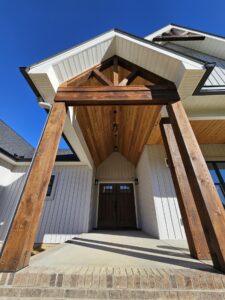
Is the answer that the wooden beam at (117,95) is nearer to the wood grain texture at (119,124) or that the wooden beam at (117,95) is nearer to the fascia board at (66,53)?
the fascia board at (66,53)

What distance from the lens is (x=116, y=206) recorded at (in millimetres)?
6078

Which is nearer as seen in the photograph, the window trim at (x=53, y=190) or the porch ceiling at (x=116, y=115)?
the porch ceiling at (x=116, y=115)

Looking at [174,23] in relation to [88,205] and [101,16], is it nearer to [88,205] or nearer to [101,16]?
[101,16]

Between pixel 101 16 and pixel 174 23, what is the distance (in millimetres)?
3232

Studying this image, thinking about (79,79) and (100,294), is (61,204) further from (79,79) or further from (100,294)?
(100,294)

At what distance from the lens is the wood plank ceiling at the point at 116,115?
9.02 ft

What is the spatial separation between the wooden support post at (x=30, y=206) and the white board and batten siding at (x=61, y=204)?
3761mm

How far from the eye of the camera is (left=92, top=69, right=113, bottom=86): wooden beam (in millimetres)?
2512

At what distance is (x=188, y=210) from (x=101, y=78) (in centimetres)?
258

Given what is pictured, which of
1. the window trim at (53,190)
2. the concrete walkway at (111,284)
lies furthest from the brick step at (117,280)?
the window trim at (53,190)

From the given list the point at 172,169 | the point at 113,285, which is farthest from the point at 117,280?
the point at 172,169

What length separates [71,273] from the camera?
105cm

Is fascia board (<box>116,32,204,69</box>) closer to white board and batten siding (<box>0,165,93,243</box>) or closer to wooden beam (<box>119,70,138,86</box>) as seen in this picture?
wooden beam (<box>119,70,138,86</box>)

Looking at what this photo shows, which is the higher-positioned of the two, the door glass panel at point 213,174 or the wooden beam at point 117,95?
the wooden beam at point 117,95
